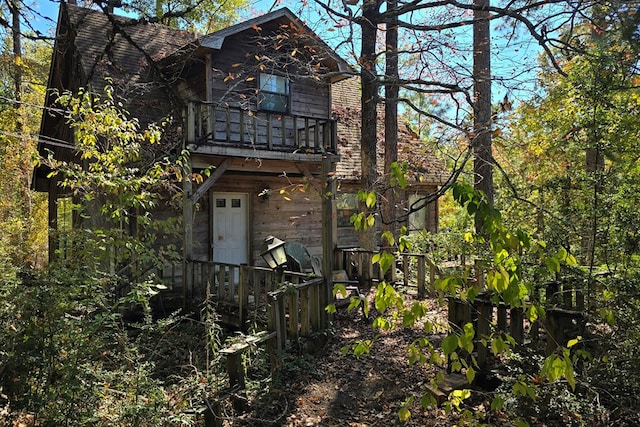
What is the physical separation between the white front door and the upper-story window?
2.38 m

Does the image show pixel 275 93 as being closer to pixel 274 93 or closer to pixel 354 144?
pixel 274 93

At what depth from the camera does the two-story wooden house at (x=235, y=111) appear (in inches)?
368

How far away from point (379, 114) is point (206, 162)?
7.89 metres

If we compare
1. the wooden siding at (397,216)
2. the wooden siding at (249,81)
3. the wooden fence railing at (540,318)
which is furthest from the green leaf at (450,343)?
the wooden siding at (397,216)

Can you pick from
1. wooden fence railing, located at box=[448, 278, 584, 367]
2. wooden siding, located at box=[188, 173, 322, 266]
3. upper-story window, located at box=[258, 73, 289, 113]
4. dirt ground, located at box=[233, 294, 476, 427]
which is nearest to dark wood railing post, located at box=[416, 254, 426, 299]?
dirt ground, located at box=[233, 294, 476, 427]

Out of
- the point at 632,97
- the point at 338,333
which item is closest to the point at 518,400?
the point at 632,97

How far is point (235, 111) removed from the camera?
34.6 ft

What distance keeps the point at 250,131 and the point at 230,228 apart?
2.61 metres

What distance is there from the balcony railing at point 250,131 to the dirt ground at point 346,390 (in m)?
4.28

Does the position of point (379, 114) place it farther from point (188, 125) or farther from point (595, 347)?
point (595, 347)

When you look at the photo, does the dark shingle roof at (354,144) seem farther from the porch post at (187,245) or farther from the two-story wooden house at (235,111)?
the porch post at (187,245)

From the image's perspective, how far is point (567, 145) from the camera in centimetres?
662

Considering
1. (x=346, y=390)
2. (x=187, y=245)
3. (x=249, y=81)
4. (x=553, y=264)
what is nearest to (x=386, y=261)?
(x=553, y=264)

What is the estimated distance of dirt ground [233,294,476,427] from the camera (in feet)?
16.3
